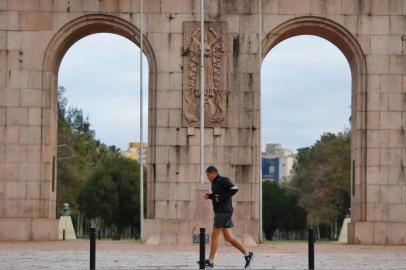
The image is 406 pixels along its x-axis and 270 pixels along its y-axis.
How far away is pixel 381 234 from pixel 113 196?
147 feet

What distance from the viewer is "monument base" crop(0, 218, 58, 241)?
108 ft

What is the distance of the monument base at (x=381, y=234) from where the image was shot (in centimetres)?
3306

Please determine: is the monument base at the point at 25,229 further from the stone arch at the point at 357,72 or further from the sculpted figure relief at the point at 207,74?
the stone arch at the point at 357,72

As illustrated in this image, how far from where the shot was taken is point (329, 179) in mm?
72625

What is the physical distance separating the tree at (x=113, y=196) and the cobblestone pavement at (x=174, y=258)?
151 ft

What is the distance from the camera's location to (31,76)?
111ft

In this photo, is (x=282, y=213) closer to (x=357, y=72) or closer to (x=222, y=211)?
(x=357, y=72)

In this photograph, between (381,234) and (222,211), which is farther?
(381,234)

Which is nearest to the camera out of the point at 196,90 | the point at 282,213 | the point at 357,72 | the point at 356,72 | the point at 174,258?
the point at 174,258

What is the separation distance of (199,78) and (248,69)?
1614mm

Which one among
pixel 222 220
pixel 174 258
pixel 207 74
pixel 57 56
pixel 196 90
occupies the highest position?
pixel 57 56

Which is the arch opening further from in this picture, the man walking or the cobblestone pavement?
the man walking

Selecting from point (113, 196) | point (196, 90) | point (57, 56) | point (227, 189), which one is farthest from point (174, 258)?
point (113, 196)

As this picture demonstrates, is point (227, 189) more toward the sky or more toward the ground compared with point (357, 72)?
more toward the ground
